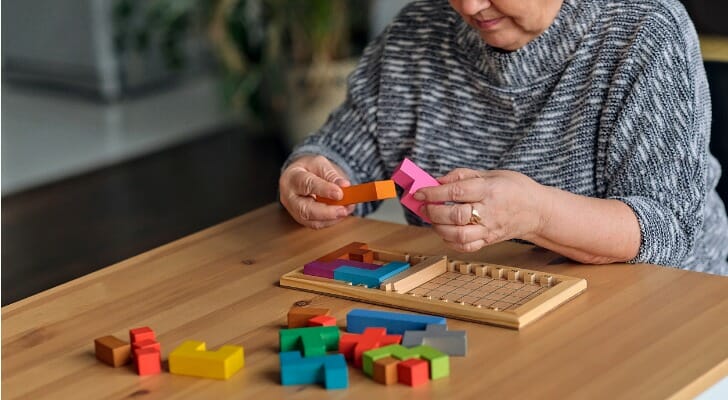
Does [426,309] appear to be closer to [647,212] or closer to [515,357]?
[515,357]

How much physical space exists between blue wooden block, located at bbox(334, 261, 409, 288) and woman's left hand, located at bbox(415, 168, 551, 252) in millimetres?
81

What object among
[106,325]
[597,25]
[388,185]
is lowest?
[106,325]

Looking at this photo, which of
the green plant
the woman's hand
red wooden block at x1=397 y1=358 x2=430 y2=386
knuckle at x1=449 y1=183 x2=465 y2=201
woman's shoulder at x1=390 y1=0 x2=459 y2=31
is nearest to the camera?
red wooden block at x1=397 y1=358 x2=430 y2=386

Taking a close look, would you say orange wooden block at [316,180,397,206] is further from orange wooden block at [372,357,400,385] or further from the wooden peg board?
orange wooden block at [372,357,400,385]

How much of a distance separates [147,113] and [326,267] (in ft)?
12.8

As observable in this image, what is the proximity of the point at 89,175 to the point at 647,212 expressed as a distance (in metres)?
3.28

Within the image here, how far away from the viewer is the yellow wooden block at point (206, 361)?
4.01ft

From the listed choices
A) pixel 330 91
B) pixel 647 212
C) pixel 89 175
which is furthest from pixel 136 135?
pixel 647 212

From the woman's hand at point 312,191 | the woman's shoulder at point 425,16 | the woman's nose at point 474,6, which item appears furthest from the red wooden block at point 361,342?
the woman's shoulder at point 425,16

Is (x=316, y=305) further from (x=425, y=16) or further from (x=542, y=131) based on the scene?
(x=425, y=16)

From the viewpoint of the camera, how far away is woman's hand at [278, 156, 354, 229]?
1.69m

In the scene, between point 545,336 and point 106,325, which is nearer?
point 545,336

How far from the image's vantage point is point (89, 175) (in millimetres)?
4504

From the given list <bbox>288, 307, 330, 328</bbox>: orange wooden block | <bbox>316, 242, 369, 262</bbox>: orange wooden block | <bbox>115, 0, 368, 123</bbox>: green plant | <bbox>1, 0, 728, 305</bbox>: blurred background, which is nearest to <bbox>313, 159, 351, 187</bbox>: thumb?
<bbox>316, 242, 369, 262</bbox>: orange wooden block
